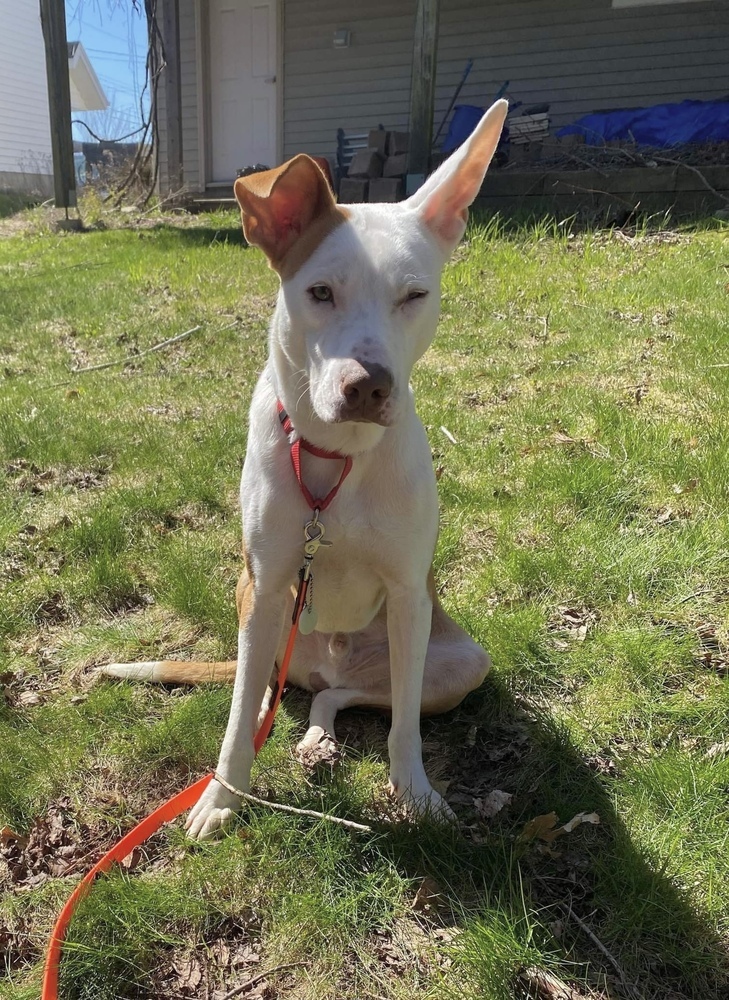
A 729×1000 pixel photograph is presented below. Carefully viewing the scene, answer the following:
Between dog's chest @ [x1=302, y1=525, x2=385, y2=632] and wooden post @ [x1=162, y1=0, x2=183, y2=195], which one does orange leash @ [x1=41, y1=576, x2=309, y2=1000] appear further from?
wooden post @ [x1=162, y1=0, x2=183, y2=195]

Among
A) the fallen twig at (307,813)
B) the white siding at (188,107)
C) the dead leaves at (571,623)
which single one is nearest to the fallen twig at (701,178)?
the dead leaves at (571,623)

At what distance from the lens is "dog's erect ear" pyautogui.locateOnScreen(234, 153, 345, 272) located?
7.16ft

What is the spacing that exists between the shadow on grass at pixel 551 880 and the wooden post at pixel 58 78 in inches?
489

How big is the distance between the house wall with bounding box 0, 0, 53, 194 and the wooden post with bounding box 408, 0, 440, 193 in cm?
2143

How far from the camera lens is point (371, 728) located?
9.40ft

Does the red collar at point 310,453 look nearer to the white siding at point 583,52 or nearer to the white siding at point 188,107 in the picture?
the white siding at point 583,52

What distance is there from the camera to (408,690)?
2422mm

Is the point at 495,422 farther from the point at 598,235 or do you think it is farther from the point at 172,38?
the point at 172,38

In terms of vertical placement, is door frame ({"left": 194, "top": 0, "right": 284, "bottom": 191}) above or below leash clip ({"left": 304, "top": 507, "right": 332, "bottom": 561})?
above

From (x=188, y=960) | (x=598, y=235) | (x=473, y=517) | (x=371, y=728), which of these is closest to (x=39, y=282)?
(x=598, y=235)

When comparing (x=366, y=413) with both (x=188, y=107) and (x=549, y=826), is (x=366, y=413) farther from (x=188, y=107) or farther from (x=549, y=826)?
(x=188, y=107)

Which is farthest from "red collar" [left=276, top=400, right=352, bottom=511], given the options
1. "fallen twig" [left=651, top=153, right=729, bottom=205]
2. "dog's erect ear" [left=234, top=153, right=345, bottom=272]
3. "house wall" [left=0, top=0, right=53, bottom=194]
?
"house wall" [left=0, top=0, right=53, bottom=194]

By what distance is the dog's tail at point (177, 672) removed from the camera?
287 cm

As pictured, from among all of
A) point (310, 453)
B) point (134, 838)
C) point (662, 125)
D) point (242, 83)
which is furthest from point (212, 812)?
point (242, 83)
